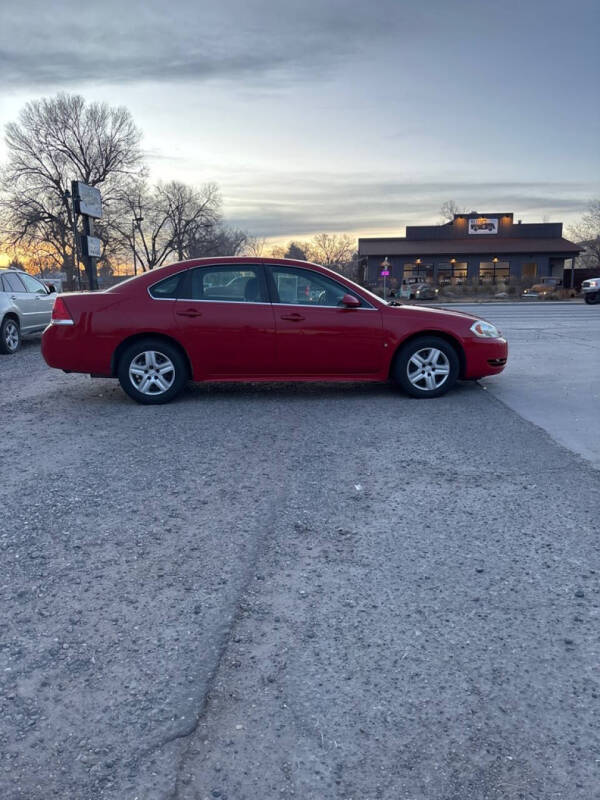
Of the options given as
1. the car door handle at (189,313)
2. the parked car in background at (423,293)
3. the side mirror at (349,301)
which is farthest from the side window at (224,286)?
the parked car in background at (423,293)

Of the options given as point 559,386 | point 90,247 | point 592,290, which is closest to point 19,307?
point 90,247

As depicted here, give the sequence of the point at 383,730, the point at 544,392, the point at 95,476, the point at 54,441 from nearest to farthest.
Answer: the point at 383,730 < the point at 95,476 < the point at 54,441 < the point at 544,392

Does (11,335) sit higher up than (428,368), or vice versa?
(11,335)

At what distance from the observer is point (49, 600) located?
3.02 meters

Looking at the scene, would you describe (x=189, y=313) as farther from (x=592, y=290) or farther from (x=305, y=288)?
(x=592, y=290)

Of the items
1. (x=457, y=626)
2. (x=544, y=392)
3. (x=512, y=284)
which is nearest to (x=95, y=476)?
(x=457, y=626)

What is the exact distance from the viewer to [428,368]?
744 cm

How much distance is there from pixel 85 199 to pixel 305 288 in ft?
52.5

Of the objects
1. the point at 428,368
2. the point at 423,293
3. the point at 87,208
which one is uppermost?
the point at 87,208

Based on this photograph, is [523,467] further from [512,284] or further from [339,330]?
[512,284]

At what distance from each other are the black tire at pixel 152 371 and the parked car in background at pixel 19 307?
625cm

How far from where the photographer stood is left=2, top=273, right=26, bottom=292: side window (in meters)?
12.5

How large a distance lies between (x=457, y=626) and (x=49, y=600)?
1.88 m

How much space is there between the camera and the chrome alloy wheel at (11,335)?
40.6 ft
